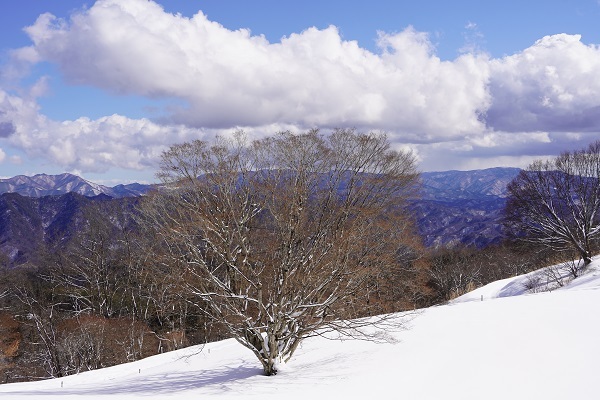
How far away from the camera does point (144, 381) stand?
1183cm

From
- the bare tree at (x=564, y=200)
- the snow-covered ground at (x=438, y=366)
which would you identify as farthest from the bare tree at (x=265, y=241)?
the bare tree at (x=564, y=200)

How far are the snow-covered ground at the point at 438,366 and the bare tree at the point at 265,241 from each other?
1.06 m

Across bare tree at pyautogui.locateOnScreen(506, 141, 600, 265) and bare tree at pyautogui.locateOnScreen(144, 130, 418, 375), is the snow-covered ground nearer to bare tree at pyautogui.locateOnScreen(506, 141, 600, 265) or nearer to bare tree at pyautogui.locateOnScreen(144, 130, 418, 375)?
bare tree at pyautogui.locateOnScreen(144, 130, 418, 375)

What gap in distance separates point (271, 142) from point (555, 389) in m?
10.1

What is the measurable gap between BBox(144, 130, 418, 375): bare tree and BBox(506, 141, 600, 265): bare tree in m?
16.1

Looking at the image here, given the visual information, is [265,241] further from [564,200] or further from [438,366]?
[564,200]

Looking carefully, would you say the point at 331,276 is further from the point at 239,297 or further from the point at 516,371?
the point at 516,371

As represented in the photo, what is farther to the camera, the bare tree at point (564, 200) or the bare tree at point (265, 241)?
the bare tree at point (564, 200)

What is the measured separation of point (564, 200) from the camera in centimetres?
2641

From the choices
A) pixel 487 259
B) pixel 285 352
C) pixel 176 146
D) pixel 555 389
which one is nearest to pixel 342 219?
pixel 285 352

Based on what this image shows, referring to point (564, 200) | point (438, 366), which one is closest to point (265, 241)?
point (438, 366)

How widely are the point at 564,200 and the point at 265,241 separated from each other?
862 inches

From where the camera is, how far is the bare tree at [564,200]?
82.2 feet

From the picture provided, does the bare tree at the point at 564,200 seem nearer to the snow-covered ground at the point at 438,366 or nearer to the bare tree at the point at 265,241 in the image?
the snow-covered ground at the point at 438,366
